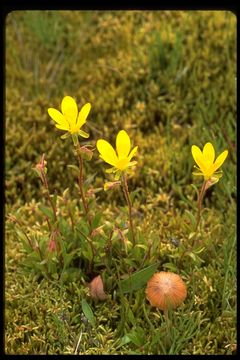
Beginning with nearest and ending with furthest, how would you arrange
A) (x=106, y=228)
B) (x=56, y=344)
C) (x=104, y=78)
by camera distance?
(x=56, y=344), (x=106, y=228), (x=104, y=78)

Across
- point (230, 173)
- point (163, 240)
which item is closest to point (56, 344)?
point (163, 240)

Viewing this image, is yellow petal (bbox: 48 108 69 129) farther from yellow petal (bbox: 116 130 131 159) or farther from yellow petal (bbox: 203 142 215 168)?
yellow petal (bbox: 203 142 215 168)

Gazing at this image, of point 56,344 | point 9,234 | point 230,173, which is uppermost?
point 230,173

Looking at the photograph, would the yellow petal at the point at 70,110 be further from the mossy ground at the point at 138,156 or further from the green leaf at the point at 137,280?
the green leaf at the point at 137,280

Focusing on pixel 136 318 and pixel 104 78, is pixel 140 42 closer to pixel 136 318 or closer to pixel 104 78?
pixel 104 78

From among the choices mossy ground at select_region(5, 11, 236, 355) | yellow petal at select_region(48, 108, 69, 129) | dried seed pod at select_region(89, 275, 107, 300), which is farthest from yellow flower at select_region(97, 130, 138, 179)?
dried seed pod at select_region(89, 275, 107, 300)

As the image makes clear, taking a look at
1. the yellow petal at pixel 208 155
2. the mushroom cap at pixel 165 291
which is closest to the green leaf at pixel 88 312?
the mushroom cap at pixel 165 291
